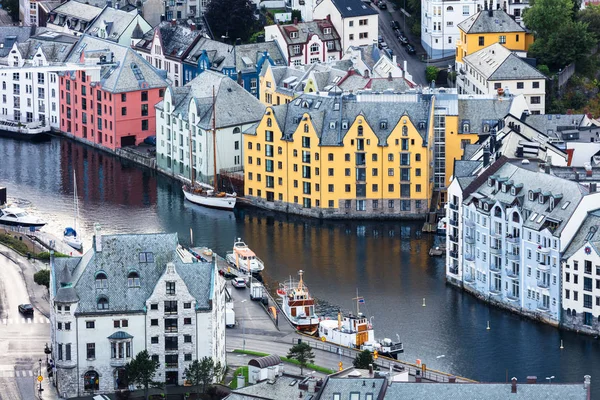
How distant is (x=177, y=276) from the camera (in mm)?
199375

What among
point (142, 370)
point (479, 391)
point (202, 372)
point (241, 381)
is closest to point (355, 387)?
point (479, 391)

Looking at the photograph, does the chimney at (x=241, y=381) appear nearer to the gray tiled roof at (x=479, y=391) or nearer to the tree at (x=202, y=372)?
the tree at (x=202, y=372)

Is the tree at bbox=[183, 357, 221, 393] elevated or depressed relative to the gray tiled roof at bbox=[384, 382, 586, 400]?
depressed

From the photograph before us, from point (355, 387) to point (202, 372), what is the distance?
64.3ft

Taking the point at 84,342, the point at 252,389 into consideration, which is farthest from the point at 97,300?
the point at 252,389

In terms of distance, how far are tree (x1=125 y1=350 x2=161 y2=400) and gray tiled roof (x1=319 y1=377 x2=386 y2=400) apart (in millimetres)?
19846

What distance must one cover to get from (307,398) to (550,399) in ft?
→ 64.9

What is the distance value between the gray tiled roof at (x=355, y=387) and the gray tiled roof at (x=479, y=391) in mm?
814

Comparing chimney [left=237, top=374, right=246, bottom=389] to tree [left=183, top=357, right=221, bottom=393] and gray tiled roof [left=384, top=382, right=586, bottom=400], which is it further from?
gray tiled roof [left=384, top=382, right=586, bottom=400]

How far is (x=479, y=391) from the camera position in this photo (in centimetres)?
18125

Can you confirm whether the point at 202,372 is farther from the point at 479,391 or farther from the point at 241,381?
the point at 479,391

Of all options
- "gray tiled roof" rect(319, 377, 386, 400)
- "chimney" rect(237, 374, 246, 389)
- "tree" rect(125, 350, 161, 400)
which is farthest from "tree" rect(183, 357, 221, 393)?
"gray tiled roof" rect(319, 377, 386, 400)

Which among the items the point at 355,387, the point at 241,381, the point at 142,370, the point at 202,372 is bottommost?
the point at 241,381

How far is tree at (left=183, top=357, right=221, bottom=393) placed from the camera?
648 feet
